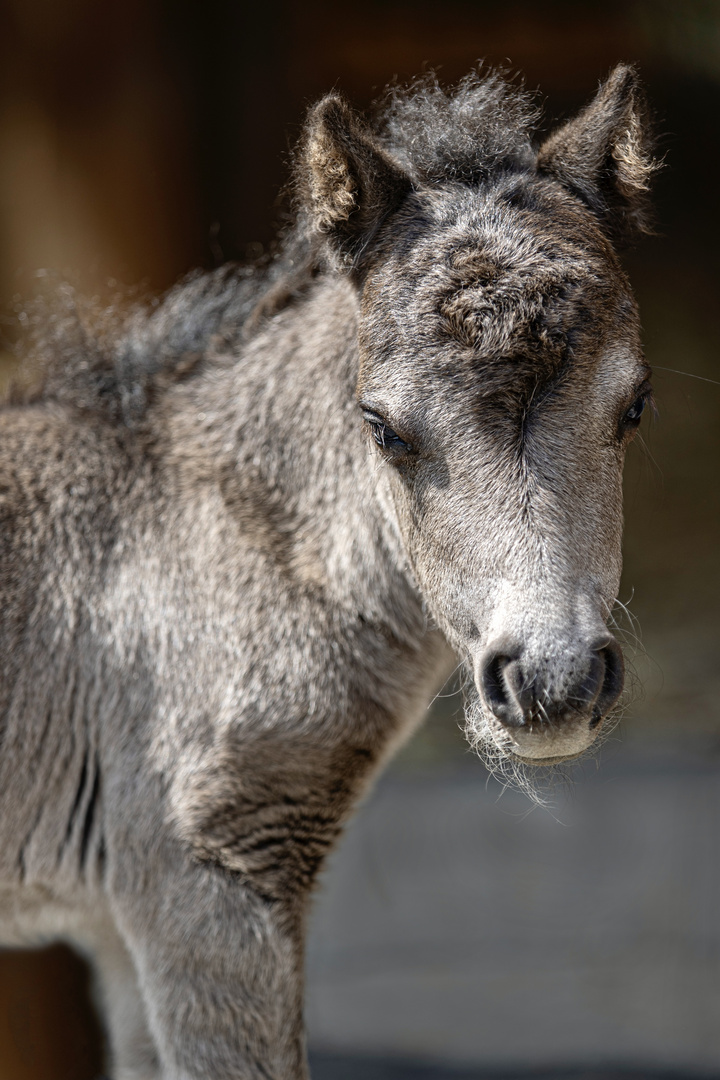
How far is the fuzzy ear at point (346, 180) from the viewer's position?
6.43ft

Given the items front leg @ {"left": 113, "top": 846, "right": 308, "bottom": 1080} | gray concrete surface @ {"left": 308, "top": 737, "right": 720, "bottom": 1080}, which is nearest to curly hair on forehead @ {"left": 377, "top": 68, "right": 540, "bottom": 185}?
front leg @ {"left": 113, "top": 846, "right": 308, "bottom": 1080}

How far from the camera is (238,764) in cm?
217

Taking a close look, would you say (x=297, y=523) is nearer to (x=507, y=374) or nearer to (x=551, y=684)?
(x=507, y=374)

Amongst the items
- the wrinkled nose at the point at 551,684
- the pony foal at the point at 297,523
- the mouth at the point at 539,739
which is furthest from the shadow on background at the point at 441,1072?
the wrinkled nose at the point at 551,684

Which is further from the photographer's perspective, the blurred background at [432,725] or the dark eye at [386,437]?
the blurred background at [432,725]

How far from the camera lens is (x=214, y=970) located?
7.07 ft

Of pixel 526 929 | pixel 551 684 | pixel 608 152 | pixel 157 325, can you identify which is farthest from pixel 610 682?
pixel 526 929

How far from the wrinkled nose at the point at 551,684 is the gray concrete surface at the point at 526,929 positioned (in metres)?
2.04

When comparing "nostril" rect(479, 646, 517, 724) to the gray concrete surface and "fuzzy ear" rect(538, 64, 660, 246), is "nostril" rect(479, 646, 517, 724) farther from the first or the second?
the gray concrete surface

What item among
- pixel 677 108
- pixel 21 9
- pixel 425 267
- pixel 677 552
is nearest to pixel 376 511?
pixel 425 267

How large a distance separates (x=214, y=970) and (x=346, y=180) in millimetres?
1825

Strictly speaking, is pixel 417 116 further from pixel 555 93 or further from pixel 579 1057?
pixel 555 93

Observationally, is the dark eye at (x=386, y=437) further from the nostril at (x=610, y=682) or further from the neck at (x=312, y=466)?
the nostril at (x=610, y=682)

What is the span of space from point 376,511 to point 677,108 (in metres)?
4.96
